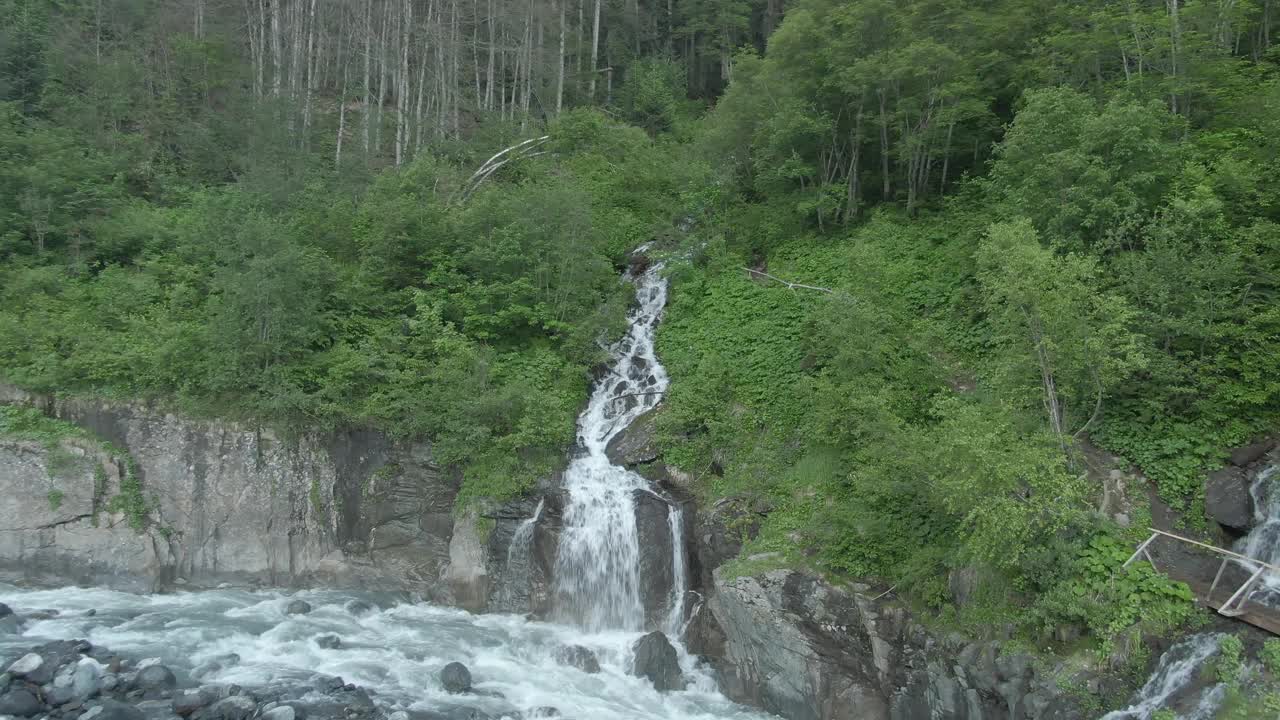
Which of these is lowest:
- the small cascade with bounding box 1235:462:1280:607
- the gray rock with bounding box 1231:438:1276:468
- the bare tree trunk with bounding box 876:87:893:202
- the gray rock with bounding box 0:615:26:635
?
the gray rock with bounding box 0:615:26:635

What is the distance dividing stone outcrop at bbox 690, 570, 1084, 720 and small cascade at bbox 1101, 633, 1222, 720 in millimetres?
900

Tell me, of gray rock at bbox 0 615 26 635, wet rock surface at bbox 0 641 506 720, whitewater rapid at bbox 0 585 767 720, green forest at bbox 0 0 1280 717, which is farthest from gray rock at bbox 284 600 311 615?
gray rock at bbox 0 615 26 635

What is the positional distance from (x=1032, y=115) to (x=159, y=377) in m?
18.7

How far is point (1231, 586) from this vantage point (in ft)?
31.2

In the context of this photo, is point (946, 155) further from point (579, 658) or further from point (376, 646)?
point (376, 646)

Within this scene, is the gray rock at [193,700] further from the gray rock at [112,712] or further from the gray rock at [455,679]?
the gray rock at [455,679]

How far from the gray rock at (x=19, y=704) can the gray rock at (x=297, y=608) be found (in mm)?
4321

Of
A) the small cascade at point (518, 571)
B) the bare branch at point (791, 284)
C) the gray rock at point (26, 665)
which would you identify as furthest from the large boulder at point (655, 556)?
the gray rock at point (26, 665)

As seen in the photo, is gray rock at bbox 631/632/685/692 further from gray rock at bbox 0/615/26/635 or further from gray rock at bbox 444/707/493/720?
gray rock at bbox 0/615/26/635

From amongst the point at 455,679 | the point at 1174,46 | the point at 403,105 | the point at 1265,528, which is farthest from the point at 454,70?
the point at 1265,528

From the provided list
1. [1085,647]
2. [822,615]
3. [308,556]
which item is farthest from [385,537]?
[1085,647]

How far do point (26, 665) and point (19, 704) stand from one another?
3.00 feet

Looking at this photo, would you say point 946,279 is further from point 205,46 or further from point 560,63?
point 205,46

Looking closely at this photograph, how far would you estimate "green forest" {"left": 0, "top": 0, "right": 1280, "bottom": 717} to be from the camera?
35.7ft
